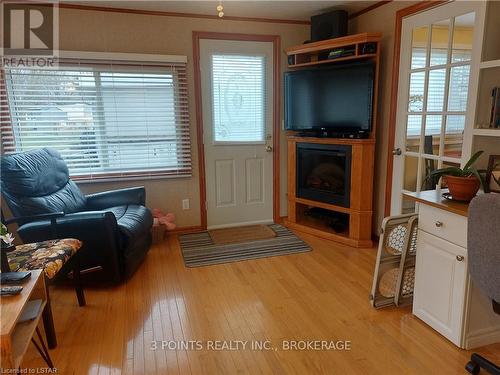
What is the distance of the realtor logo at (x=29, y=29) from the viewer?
2961mm

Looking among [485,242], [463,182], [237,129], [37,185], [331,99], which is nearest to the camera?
[485,242]

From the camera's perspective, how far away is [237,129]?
12.5ft

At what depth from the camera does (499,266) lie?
1388mm

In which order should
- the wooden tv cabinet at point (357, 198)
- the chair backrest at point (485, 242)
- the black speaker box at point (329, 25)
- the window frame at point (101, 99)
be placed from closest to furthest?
1. the chair backrest at point (485, 242)
2. the window frame at point (101, 99)
3. the wooden tv cabinet at point (357, 198)
4. the black speaker box at point (329, 25)

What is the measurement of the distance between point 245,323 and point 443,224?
126 centimetres

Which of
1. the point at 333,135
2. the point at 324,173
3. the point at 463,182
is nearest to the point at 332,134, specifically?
the point at 333,135

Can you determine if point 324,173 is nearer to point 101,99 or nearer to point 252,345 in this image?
point 252,345

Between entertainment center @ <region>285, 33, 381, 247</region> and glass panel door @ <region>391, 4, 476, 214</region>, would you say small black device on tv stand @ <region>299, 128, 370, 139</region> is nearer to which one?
entertainment center @ <region>285, 33, 381, 247</region>

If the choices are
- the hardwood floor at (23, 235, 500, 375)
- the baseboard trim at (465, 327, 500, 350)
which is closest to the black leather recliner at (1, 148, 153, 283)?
the hardwood floor at (23, 235, 500, 375)

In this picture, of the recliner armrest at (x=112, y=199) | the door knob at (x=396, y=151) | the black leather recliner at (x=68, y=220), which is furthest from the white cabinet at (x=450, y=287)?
the recliner armrest at (x=112, y=199)

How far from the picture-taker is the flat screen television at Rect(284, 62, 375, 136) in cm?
313

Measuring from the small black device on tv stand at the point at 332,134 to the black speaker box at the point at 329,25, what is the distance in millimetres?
898

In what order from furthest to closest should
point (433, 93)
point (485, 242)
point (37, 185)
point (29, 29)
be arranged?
point (29, 29) < point (433, 93) < point (37, 185) < point (485, 242)

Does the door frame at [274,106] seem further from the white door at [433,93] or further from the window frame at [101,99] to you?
the white door at [433,93]
